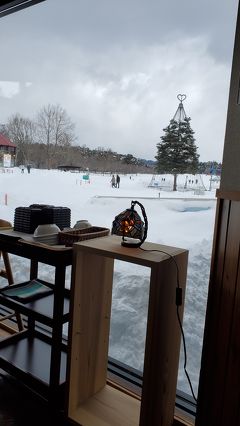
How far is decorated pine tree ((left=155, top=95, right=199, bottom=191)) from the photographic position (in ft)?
5.25

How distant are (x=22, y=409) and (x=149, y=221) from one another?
116 centimetres

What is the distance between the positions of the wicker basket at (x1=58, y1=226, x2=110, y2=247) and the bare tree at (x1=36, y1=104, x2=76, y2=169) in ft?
2.58

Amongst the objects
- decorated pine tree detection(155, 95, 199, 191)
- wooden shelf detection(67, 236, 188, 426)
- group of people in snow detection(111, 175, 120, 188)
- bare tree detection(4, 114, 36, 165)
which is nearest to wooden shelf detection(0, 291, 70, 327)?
wooden shelf detection(67, 236, 188, 426)

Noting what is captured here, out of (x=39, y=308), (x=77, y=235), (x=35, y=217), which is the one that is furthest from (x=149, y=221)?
(x=39, y=308)

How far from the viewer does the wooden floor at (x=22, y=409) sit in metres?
1.48

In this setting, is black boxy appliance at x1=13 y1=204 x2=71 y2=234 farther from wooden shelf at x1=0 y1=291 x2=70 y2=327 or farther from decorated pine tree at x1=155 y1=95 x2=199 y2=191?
decorated pine tree at x1=155 y1=95 x2=199 y2=191

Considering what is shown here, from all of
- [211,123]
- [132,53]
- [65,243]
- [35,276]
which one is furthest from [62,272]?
[132,53]

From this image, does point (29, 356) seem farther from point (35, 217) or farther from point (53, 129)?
point (53, 129)

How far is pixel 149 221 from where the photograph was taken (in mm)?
1810

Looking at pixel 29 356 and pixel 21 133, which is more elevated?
pixel 21 133

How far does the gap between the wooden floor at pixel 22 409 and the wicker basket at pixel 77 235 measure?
2.56ft

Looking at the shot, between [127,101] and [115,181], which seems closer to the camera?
[127,101]

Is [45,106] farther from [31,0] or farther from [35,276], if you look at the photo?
[35,276]

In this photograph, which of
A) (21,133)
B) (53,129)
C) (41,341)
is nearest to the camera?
(41,341)
